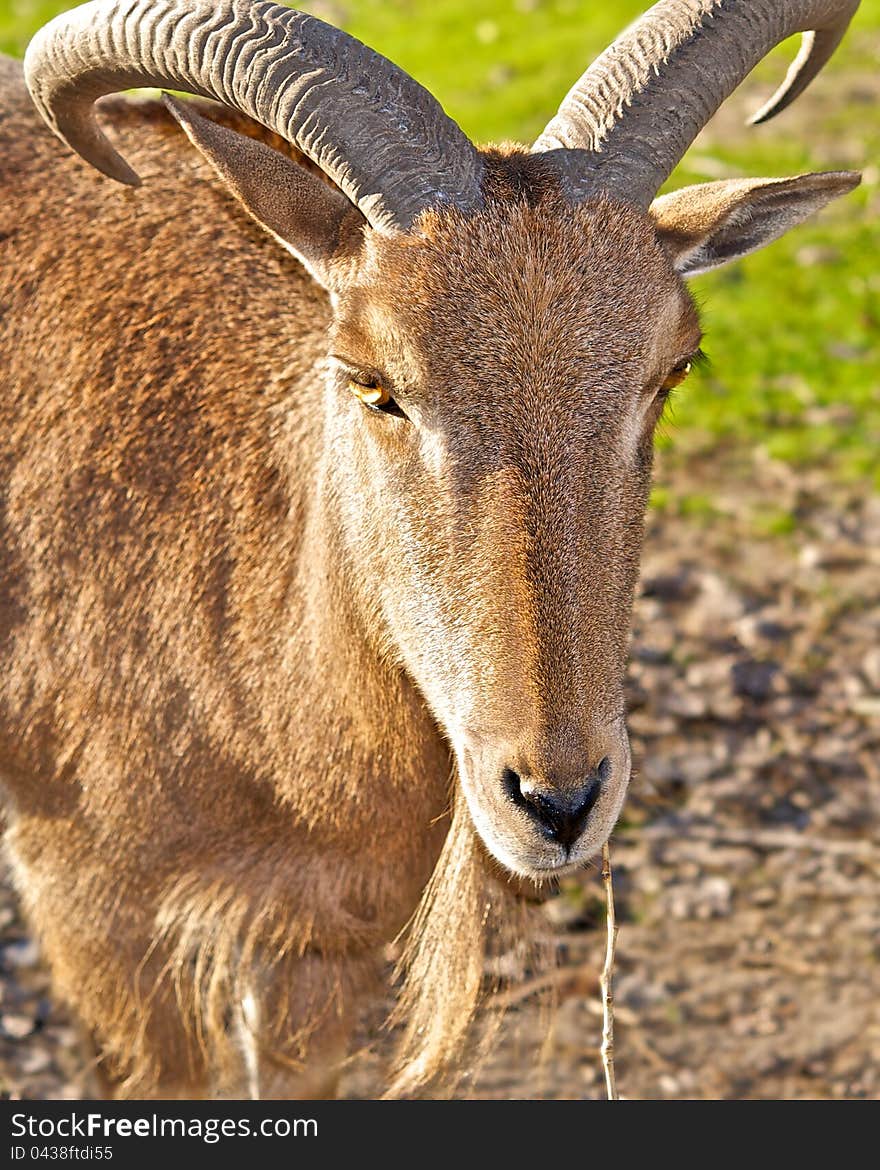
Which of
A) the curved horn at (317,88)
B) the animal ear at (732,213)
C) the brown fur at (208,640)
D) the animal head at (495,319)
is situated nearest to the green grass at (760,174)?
the animal ear at (732,213)

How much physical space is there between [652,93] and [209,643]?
2077 mm

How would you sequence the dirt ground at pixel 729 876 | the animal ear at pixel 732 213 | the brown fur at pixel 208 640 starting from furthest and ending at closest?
the dirt ground at pixel 729 876
the brown fur at pixel 208 640
the animal ear at pixel 732 213

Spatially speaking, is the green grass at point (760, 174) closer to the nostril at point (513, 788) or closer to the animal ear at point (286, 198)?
the animal ear at point (286, 198)

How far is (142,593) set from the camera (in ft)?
15.6

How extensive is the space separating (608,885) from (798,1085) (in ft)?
5.63

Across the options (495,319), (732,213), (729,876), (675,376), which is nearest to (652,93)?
(732,213)

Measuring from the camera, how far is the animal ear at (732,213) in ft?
13.6

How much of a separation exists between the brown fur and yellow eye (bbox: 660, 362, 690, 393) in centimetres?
7

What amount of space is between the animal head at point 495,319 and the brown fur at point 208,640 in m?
0.05

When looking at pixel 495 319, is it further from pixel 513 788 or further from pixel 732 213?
pixel 513 788

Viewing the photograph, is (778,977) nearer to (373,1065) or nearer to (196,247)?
(373,1065)

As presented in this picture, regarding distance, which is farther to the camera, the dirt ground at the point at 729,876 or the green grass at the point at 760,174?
the green grass at the point at 760,174

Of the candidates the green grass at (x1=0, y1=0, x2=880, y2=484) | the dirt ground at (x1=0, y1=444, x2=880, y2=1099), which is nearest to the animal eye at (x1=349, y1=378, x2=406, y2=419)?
the dirt ground at (x1=0, y1=444, x2=880, y2=1099)

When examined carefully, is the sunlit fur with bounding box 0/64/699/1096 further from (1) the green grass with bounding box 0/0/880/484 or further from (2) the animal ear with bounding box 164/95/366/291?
(1) the green grass with bounding box 0/0/880/484
